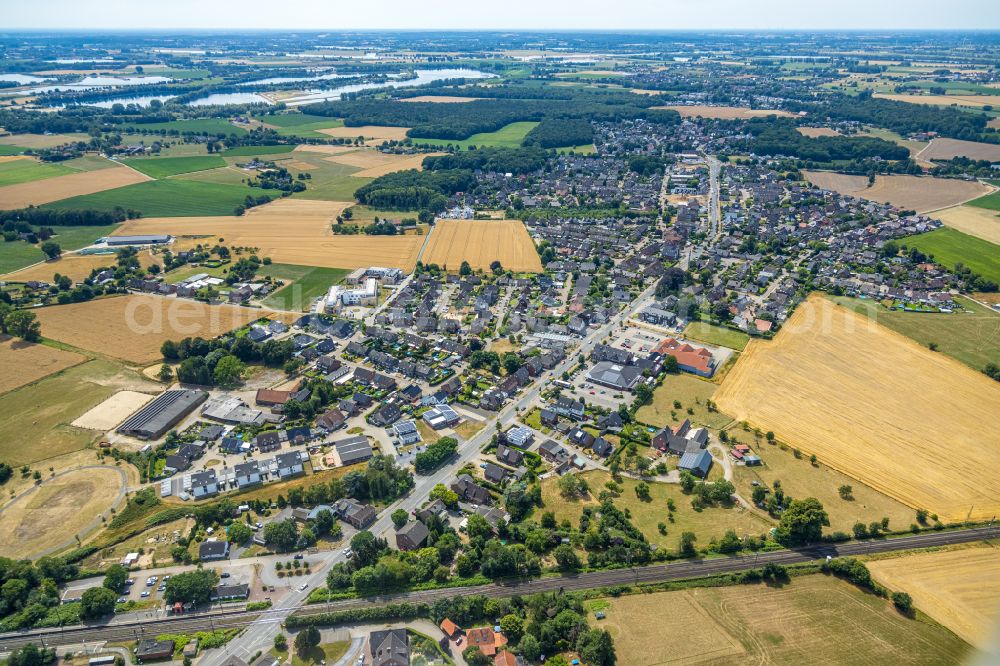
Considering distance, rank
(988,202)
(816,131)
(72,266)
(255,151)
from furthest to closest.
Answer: (816,131) → (255,151) → (988,202) → (72,266)

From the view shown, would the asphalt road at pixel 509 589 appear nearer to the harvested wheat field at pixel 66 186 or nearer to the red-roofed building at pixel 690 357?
the red-roofed building at pixel 690 357

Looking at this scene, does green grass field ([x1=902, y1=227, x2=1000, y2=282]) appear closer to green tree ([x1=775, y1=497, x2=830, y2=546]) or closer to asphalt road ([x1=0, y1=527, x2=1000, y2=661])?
asphalt road ([x1=0, y1=527, x2=1000, y2=661])

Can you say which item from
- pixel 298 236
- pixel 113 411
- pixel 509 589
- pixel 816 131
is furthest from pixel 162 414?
pixel 816 131

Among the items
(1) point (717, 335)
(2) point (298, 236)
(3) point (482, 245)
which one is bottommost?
(1) point (717, 335)

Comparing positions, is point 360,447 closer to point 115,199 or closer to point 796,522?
point 796,522

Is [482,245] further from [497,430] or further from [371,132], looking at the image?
[371,132]

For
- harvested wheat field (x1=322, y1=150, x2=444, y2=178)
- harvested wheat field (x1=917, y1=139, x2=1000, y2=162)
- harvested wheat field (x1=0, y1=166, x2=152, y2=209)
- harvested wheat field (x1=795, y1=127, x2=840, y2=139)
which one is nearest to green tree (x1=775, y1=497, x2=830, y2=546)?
harvested wheat field (x1=322, y1=150, x2=444, y2=178)

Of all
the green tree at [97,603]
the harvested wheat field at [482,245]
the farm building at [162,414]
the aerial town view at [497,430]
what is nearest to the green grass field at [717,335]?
the aerial town view at [497,430]
